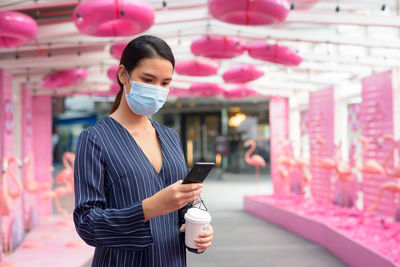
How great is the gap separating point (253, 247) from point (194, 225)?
443 centimetres

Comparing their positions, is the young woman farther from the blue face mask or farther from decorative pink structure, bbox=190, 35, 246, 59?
decorative pink structure, bbox=190, 35, 246, 59

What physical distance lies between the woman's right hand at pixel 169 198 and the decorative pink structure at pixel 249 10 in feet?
7.67

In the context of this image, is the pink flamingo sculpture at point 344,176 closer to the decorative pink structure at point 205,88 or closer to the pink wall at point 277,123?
the decorative pink structure at point 205,88

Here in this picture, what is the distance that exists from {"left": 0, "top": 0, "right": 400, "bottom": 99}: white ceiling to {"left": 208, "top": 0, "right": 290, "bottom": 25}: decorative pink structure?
44.2 inches

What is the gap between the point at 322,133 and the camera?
8016 mm

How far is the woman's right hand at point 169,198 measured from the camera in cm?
100

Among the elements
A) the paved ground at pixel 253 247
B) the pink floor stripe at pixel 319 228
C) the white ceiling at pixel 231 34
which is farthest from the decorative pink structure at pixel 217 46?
the pink floor stripe at pixel 319 228

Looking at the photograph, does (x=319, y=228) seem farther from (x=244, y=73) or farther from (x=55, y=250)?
(x=55, y=250)

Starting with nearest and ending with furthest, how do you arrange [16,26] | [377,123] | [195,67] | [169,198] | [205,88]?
[169,198] → [16,26] → [195,67] → [377,123] → [205,88]

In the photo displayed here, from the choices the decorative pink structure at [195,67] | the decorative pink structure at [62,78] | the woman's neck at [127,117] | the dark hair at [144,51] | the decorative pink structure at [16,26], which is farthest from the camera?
the decorative pink structure at [62,78]

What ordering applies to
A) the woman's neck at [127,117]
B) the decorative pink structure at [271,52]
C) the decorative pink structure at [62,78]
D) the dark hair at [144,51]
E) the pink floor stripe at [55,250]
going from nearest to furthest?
the dark hair at [144,51] → the woman's neck at [127,117] → the decorative pink structure at [271,52] → the pink floor stripe at [55,250] → the decorative pink structure at [62,78]

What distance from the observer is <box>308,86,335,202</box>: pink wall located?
7.68 metres

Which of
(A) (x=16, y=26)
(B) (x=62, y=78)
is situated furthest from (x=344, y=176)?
(A) (x=16, y=26)

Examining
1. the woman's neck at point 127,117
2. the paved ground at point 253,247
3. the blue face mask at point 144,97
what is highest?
the blue face mask at point 144,97
